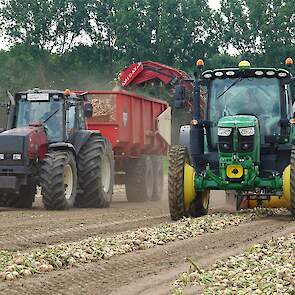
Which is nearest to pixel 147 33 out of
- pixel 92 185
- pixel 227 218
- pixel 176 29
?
pixel 176 29

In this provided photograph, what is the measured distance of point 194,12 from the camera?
4931 cm

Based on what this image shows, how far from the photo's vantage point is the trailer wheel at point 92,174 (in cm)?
1569

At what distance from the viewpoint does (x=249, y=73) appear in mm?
13586

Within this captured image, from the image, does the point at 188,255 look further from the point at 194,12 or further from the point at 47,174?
the point at 194,12

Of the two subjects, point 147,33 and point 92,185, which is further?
point 147,33

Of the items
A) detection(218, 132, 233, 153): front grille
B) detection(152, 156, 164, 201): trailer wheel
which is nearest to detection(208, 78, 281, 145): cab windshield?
detection(218, 132, 233, 153): front grille

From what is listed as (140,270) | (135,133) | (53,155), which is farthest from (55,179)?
(140,270)

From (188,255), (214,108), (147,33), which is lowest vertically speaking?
(188,255)

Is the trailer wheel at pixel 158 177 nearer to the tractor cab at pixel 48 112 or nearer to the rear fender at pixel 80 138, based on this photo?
the rear fender at pixel 80 138

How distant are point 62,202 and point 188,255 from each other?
5.88 metres

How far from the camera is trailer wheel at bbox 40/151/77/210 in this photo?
46.4 feet

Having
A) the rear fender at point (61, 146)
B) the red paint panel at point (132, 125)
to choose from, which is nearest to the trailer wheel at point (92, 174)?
the rear fender at point (61, 146)

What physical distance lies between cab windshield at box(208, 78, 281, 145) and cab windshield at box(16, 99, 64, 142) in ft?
9.89

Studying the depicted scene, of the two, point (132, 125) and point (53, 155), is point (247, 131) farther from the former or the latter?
point (132, 125)
